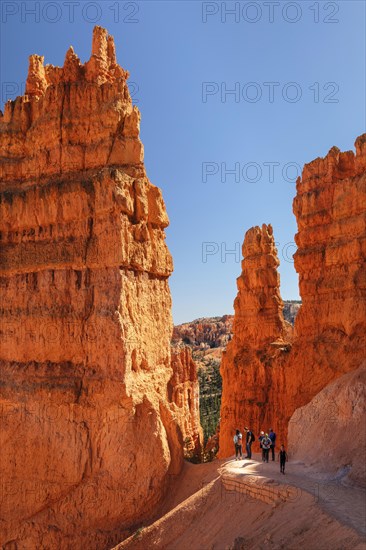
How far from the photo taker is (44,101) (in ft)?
73.9

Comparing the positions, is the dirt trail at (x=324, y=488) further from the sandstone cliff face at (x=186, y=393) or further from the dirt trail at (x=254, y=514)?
the sandstone cliff face at (x=186, y=393)

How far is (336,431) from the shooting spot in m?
18.8

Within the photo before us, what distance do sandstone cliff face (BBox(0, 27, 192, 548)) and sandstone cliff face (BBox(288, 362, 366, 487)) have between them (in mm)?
5209

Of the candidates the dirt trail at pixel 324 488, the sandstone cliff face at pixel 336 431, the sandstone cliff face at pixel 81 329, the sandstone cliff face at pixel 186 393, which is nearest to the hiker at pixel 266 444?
the dirt trail at pixel 324 488

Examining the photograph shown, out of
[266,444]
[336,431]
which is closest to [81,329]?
[266,444]

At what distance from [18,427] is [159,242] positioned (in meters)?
9.33

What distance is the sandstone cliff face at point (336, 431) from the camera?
1698 centimetres

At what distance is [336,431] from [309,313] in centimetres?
1114

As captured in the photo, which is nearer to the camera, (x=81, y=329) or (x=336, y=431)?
(x=336, y=431)

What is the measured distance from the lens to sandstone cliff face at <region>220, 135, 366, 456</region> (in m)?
26.7

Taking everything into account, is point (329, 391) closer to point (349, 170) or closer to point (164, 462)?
point (164, 462)

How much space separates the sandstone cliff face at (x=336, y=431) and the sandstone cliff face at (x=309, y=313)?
5551 millimetres

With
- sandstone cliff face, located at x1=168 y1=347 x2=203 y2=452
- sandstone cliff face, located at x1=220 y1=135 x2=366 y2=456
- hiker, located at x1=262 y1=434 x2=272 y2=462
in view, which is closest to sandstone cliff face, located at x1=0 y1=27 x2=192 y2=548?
hiker, located at x1=262 y1=434 x2=272 y2=462

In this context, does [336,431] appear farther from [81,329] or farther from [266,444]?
[81,329]
